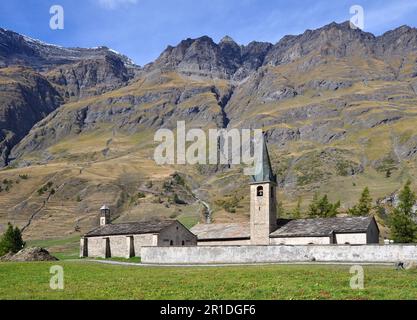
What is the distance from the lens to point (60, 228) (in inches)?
5974

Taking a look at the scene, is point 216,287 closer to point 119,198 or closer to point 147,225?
point 147,225

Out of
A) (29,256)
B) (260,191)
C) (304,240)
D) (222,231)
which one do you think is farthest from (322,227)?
(29,256)

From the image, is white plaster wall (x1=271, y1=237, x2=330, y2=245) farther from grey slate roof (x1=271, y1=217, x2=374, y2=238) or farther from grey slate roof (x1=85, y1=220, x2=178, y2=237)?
grey slate roof (x1=85, y1=220, x2=178, y2=237)

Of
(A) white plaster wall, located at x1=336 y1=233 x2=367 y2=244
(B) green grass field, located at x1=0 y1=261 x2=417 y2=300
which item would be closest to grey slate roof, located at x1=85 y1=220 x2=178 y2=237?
(A) white plaster wall, located at x1=336 y1=233 x2=367 y2=244

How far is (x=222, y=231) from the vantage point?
2753 inches

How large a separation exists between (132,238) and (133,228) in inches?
73.1

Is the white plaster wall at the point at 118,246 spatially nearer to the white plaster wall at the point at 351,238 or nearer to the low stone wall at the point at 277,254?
the low stone wall at the point at 277,254

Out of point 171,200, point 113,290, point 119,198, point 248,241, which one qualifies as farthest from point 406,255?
point 119,198

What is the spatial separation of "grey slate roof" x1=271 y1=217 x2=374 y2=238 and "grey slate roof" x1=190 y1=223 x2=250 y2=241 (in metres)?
5.92

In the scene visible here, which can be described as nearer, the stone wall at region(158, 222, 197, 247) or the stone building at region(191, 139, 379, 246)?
the stone building at region(191, 139, 379, 246)

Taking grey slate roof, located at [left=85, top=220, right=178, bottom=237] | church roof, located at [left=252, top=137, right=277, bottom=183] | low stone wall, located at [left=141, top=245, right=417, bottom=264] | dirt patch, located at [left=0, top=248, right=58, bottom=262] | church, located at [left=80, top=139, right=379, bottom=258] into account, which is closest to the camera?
low stone wall, located at [left=141, top=245, right=417, bottom=264]

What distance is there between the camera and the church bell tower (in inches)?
2500

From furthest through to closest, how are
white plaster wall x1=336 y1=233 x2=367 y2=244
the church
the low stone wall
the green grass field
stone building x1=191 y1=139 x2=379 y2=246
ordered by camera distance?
the church → stone building x1=191 y1=139 x2=379 y2=246 → white plaster wall x1=336 y1=233 x2=367 y2=244 → the low stone wall → the green grass field
